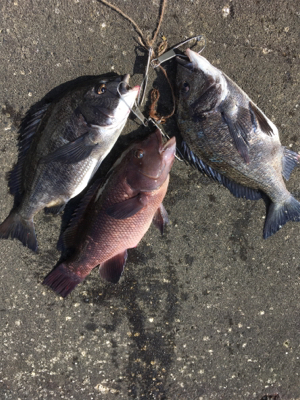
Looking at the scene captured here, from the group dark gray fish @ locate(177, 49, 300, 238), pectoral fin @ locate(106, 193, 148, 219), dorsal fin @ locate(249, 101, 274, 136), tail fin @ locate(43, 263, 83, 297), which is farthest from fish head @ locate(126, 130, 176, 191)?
tail fin @ locate(43, 263, 83, 297)

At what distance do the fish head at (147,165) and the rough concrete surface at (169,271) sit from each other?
0.55m

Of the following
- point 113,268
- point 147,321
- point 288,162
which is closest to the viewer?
point 113,268

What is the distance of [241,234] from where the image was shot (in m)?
2.77

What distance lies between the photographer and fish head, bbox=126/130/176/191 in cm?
210

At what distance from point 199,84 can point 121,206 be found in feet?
4.30

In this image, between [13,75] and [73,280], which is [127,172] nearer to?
[73,280]

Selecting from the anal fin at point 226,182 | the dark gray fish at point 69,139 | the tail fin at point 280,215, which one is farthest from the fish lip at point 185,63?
the tail fin at point 280,215

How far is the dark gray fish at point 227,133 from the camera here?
2.26m

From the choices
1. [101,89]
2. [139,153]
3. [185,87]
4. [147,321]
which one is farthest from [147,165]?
[147,321]

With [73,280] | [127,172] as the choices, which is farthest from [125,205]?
[73,280]

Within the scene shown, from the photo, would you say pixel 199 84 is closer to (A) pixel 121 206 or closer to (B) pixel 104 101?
(B) pixel 104 101

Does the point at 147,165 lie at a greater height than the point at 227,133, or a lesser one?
lesser

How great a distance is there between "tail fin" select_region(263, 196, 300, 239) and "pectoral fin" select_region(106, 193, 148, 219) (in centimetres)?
147

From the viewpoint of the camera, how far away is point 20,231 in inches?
95.6
